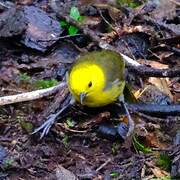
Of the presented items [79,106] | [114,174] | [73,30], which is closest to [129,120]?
[79,106]

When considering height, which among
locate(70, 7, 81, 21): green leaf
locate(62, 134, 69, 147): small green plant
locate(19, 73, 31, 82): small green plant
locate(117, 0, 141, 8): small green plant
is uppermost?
locate(70, 7, 81, 21): green leaf

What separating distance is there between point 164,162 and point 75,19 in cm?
270

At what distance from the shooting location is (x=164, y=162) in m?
5.16

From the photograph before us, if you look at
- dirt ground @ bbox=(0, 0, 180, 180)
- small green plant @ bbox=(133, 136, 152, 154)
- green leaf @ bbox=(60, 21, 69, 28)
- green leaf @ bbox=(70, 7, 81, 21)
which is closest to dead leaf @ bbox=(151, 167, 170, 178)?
dirt ground @ bbox=(0, 0, 180, 180)

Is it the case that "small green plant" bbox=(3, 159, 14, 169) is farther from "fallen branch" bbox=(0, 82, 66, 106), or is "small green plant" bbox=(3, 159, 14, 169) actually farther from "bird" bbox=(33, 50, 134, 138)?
"fallen branch" bbox=(0, 82, 66, 106)

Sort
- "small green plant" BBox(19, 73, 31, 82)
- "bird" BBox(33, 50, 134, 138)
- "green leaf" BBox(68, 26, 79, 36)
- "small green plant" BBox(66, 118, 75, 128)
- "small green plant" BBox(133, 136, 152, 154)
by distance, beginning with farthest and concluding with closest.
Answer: "green leaf" BBox(68, 26, 79, 36) → "small green plant" BBox(19, 73, 31, 82) → "small green plant" BBox(66, 118, 75, 128) → "bird" BBox(33, 50, 134, 138) → "small green plant" BBox(133, 136, 152, 154)

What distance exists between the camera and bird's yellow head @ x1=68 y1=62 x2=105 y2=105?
5.54m

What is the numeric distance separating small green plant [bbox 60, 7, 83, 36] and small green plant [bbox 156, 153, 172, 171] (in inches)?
92.9

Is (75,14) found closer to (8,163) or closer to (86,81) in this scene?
(86,81)

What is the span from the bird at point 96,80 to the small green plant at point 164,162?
0.56 metres

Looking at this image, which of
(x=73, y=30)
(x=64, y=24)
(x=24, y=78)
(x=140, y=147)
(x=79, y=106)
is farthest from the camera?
(x=64, y=24)

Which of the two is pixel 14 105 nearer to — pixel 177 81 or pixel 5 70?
pixel 5 70

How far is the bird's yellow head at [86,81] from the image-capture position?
18.2 feet

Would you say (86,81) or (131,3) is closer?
(86,81)
